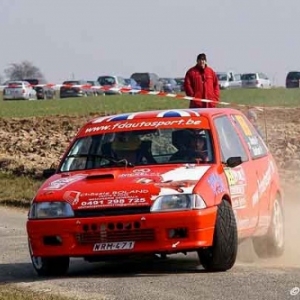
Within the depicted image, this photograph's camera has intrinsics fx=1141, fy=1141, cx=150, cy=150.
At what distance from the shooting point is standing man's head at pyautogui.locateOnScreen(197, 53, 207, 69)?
59.5ft

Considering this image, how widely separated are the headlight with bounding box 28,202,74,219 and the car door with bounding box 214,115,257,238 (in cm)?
158

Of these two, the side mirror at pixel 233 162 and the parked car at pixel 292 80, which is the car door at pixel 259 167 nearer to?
the side mirror at pixel 233 162

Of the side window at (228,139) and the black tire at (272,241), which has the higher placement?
the side window at (228,139)

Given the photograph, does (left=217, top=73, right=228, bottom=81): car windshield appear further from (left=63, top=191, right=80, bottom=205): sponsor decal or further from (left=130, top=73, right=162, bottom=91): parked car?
(left=63, top=191, right=80, bottom=205): sponsor decal

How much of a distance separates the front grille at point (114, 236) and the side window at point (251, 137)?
225 centimetres

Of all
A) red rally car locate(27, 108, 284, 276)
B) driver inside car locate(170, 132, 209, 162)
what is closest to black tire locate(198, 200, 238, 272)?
red rally car locate(27, 108, 284, 276)

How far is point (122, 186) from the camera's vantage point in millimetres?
10016

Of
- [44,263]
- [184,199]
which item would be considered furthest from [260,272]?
[44,263]

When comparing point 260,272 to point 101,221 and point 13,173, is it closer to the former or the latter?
point 101,221

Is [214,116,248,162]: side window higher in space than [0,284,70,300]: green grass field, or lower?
higher

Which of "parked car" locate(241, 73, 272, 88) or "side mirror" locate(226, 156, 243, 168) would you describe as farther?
Answer: "parked car" locate(241, 73, 272, 88)

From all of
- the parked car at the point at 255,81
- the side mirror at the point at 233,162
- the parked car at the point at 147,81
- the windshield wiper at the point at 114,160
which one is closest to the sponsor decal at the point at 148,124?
the windshield wiper at the point at 114,160

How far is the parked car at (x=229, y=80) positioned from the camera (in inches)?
3112

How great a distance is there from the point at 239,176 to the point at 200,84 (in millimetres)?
7691
